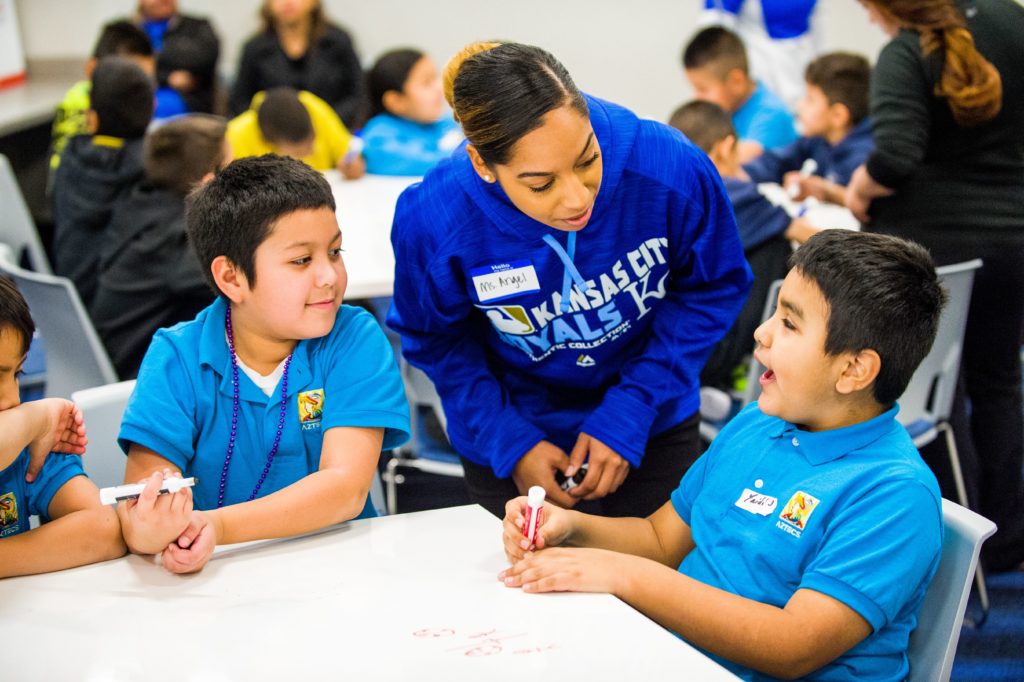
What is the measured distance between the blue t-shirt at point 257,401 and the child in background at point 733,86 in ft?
8.92

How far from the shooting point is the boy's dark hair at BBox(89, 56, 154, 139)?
11.7 ft

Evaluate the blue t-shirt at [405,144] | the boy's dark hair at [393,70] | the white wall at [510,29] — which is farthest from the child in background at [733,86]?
the white wall at [510,29]

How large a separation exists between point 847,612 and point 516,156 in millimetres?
746

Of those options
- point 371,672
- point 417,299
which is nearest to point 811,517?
point 371,672

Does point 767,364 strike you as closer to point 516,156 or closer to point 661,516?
point 661,516

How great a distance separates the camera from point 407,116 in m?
4.33

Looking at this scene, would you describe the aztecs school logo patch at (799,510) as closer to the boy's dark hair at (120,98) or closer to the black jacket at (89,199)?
the black jacket at (89,199)

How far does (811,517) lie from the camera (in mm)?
1330

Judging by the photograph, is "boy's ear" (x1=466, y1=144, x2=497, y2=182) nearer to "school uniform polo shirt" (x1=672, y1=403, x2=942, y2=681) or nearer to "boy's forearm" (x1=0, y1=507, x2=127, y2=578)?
"school uniform polo shirt" (x1=672, y1=403, x2=942, y2=681)

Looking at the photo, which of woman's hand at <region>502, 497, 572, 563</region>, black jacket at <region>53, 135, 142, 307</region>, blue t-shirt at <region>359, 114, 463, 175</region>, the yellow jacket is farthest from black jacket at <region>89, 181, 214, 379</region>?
woman's hand at <region>502, 497, 572, 563</region>

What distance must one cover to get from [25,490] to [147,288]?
149cm

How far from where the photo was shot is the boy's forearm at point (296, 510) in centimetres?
141

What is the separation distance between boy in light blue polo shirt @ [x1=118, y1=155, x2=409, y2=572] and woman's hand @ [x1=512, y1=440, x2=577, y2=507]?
25 cm

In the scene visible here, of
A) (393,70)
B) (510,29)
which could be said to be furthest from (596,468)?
(510,29)
